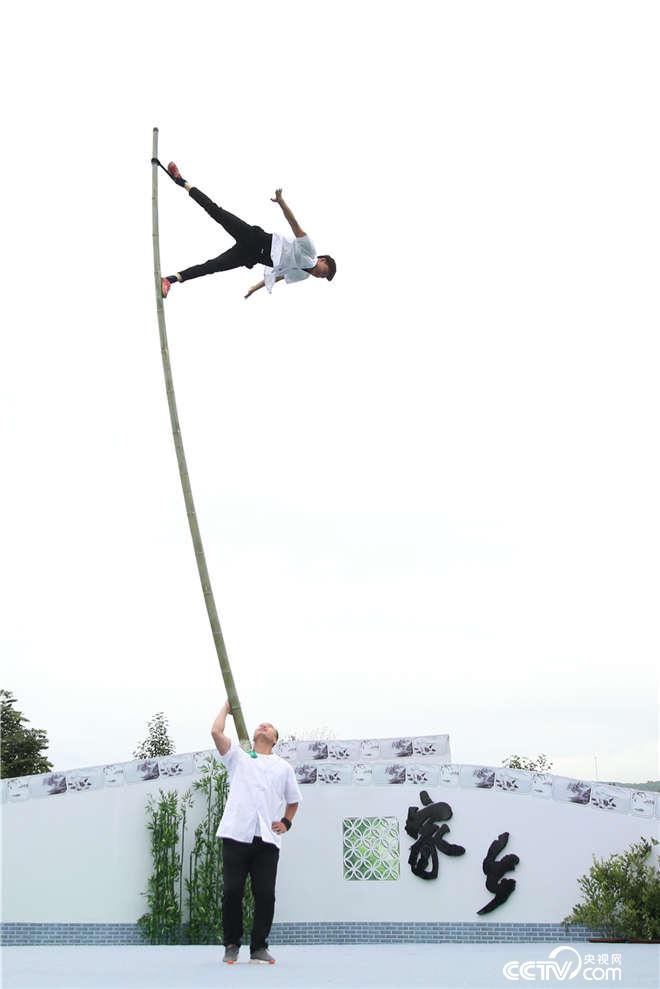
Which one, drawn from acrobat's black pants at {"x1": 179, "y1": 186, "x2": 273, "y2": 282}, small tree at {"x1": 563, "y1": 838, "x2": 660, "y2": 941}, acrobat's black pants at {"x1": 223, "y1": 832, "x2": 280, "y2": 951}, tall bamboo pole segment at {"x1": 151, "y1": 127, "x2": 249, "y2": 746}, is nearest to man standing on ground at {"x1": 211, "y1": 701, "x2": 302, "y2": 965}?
acrobat's black pants at {"x1": 223, "y1": 832, "x2": 280, "y2": 951}

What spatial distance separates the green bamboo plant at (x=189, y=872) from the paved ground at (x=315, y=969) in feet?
5.17

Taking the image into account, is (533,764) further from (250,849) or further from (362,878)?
(250,849)

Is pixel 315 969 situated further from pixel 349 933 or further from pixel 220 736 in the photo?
pixel 349 933

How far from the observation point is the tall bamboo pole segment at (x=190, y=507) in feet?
17.9

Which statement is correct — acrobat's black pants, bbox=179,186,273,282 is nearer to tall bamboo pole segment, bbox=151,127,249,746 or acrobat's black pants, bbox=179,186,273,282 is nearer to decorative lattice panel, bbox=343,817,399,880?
tall bamboo pole segment, bbox=151,127,249,746

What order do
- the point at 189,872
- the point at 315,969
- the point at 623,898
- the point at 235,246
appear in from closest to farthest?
1. the point at 315,969
2. the point at 235,246
3. the point at 623,898
4. the point at 189,872

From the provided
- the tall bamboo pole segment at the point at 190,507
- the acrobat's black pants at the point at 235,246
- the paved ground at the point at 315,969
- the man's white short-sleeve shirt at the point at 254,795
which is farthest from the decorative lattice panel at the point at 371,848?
the acrobat's black pants at the point at 235,246

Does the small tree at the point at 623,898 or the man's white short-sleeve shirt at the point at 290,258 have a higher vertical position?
the man's white short-sleeve shirt at the point at 290,258

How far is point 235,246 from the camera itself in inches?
248

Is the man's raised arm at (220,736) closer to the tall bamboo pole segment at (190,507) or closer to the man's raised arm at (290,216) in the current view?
the tall bamboo pole segment at (190,507)

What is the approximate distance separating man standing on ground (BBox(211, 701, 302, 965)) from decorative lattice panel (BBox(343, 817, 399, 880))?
2.93m

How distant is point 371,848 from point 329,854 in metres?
0.33

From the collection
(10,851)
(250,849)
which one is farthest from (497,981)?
(10,851)

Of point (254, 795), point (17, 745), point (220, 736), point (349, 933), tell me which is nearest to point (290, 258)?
point (220, 736)
